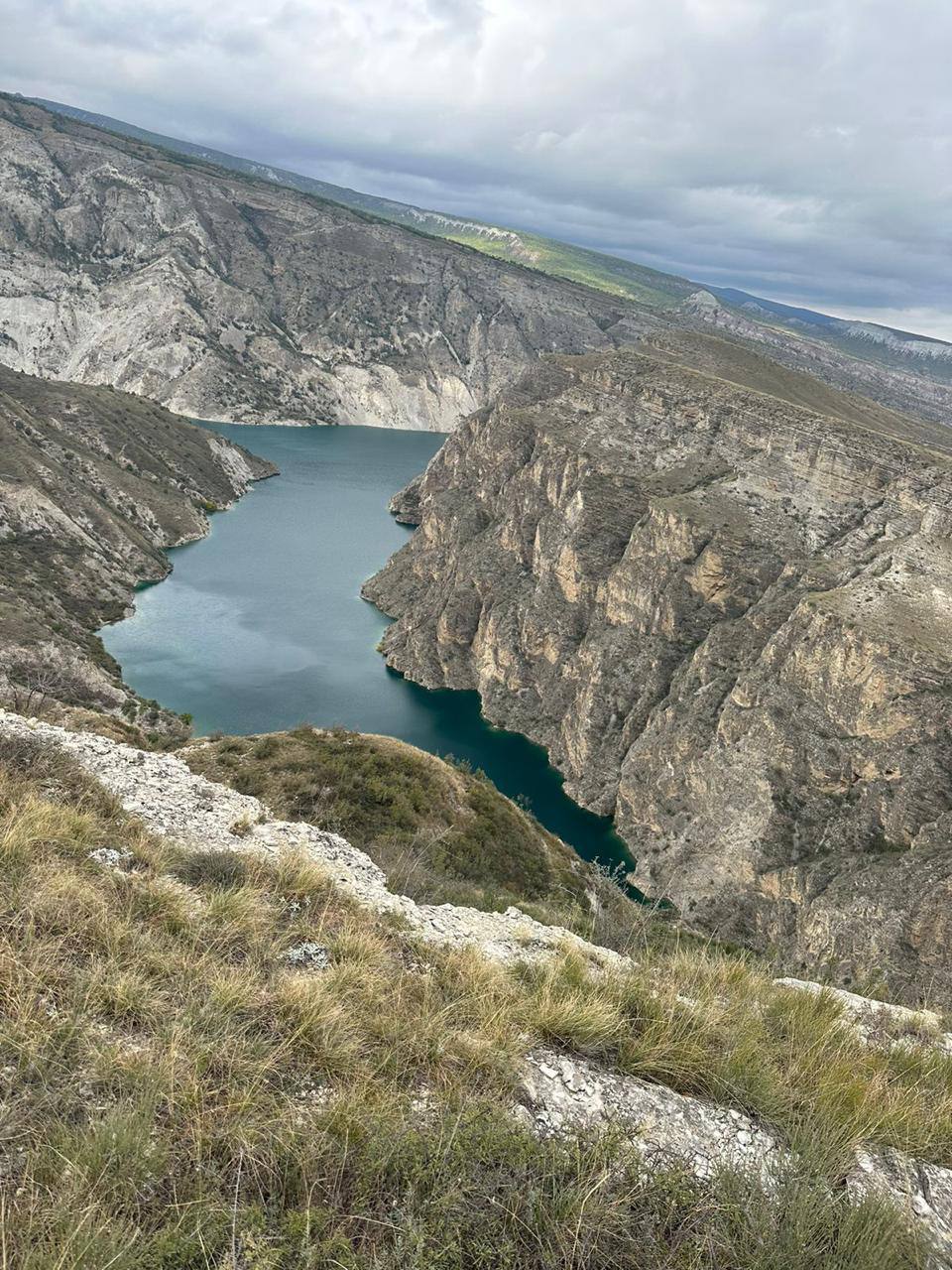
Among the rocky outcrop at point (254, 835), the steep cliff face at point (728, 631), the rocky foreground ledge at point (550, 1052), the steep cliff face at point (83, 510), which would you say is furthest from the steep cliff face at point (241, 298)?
the rocky foreground ledge at point (550, 1052)

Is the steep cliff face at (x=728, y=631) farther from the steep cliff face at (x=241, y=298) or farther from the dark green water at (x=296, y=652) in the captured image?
the steep cliff face at (x=241, y=298)

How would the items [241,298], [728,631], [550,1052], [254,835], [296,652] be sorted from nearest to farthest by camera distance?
[550,1052]
[254,835]
[728,631]
[296,652]
[241,298]

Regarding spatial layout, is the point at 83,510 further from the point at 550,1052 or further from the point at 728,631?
the point at 550,1052

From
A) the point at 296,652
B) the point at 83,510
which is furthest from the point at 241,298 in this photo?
the point at 296,652

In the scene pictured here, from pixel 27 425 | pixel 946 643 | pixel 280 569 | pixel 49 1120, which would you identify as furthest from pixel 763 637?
pixel 27 425

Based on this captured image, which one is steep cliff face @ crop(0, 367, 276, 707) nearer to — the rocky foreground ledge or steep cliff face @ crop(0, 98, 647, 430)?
the rocky foreground ledge

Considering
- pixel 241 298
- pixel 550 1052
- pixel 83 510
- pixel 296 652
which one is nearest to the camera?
pixel 550 1052

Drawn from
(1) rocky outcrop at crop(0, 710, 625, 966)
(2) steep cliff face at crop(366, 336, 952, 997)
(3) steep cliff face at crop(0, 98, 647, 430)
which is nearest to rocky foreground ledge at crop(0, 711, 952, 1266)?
(1) rocky outcrop at crop(0, 710, 625, 966)

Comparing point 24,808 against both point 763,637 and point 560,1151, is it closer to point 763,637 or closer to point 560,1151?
point 560,1151
